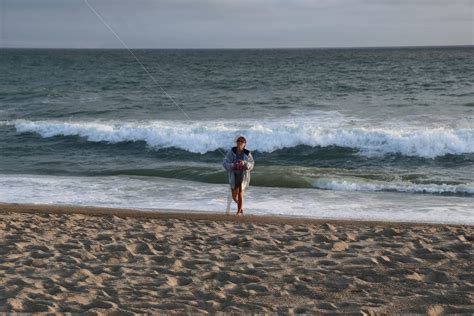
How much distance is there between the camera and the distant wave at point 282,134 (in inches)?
728

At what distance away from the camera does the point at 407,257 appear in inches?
276

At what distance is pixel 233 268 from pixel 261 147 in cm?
1307

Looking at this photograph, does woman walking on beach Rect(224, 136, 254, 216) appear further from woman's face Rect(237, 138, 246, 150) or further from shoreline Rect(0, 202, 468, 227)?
shoreline Rect(0, 202, 468, 227)

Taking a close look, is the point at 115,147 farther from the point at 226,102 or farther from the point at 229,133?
the point at 226,102

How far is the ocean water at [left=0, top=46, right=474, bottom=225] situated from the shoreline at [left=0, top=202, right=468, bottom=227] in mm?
768

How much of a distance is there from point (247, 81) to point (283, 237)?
109 ft

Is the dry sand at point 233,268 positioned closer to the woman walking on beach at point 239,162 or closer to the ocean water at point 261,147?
the woman walking on beach at point 239,162

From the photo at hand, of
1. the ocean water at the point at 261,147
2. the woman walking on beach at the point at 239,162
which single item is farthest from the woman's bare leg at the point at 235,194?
the ocean water at the point at 261,147

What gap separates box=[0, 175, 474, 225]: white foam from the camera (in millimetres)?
11305

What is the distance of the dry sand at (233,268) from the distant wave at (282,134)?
31.7 ft

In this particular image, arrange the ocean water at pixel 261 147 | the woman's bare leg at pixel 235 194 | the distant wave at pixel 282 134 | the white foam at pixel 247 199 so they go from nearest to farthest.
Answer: the woman's bare leg at pixel 235 194
the white foam at pixel 247 199
the ocean water at pixel 261 147
the distant wave at pixel 282 134

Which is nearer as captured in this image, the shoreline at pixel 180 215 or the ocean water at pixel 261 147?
the shoreline at pixel 180 215

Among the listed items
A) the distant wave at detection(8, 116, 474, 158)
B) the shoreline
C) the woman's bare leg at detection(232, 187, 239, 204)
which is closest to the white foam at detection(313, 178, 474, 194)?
the shoreline

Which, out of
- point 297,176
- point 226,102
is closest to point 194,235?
point 297,176
